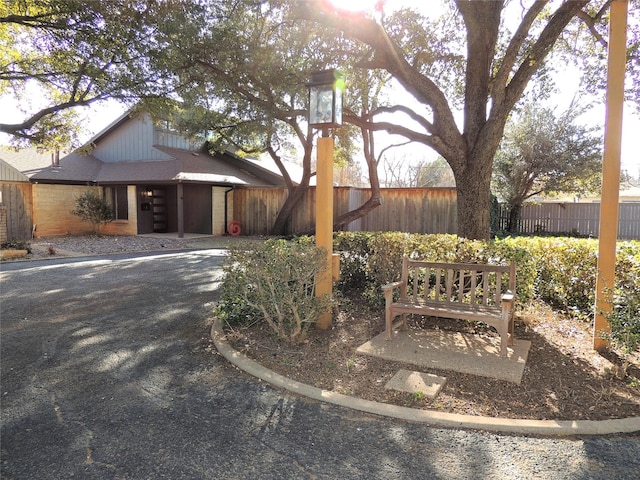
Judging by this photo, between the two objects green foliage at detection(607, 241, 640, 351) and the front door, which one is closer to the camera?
green foliage at detection(607, 241, 640, 351)

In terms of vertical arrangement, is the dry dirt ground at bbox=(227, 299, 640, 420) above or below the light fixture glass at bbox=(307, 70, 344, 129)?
below

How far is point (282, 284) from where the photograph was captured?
4.18m

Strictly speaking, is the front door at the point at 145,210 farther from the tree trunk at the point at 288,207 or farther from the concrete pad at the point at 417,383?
the concrete pad at the point at 417,383

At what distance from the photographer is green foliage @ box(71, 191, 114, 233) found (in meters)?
16.4

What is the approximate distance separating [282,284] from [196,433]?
1.74 metres

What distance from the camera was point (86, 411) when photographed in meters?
2.98

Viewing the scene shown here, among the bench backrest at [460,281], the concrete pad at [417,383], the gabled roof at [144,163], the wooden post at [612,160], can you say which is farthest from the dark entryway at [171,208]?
the wooden post at [612,160]

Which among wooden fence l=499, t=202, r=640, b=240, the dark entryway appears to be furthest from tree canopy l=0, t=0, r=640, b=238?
wooden fence l=499, t=202, r=640, b=240

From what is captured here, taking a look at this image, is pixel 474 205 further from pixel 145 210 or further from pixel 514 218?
pixel 145 210

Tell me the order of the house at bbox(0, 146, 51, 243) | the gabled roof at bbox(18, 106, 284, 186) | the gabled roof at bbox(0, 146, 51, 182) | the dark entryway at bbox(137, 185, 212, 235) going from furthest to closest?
the dark entryway at bbox(137, 185, 212, 235) < the gabled roof at bbox(18, 106, 284, 186) < the gabled roof at bbox(0, 146, 51, 182) < the house at bbox(0, 146, 51, 243)

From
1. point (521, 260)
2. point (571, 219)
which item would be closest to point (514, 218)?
point (571, 219)

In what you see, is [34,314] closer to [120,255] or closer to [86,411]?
[86,411]

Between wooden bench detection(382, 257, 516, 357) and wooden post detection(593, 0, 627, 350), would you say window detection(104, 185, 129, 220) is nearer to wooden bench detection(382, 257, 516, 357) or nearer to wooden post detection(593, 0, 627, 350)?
wooden bench detection(382, 257, 516, 357)

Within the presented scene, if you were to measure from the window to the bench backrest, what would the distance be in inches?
653
